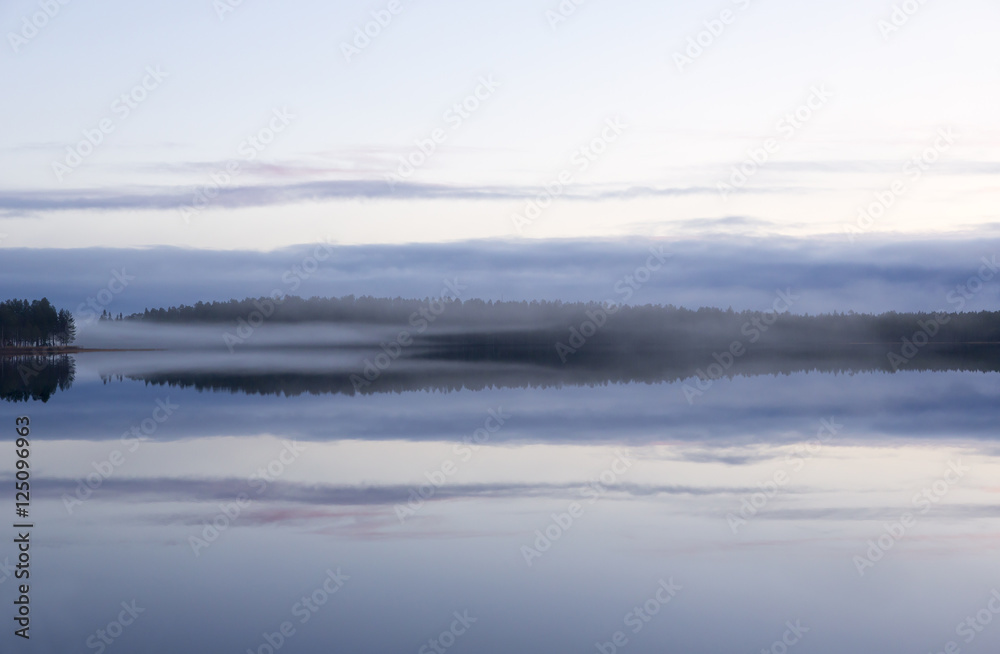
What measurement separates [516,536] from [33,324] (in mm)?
101199

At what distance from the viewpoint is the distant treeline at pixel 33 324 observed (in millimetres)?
96438

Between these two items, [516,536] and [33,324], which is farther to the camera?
[33,324]

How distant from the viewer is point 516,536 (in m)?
11.3

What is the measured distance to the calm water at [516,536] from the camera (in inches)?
327

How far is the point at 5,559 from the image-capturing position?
10141mm

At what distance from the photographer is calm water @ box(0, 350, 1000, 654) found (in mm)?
8305

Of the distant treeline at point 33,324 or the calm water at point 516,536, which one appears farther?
the distant treeline at point 33,324

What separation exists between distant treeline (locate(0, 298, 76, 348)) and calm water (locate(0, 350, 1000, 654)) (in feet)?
274

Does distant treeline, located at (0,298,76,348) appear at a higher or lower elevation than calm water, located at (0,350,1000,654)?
higher

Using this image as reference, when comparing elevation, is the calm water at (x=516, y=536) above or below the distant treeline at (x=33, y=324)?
below

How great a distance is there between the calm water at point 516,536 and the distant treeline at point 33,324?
83.6 metres

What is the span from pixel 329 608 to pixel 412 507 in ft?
13.6

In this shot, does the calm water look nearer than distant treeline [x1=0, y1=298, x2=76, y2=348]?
Yes

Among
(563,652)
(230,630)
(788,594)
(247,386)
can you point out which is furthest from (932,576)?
(247,386)
